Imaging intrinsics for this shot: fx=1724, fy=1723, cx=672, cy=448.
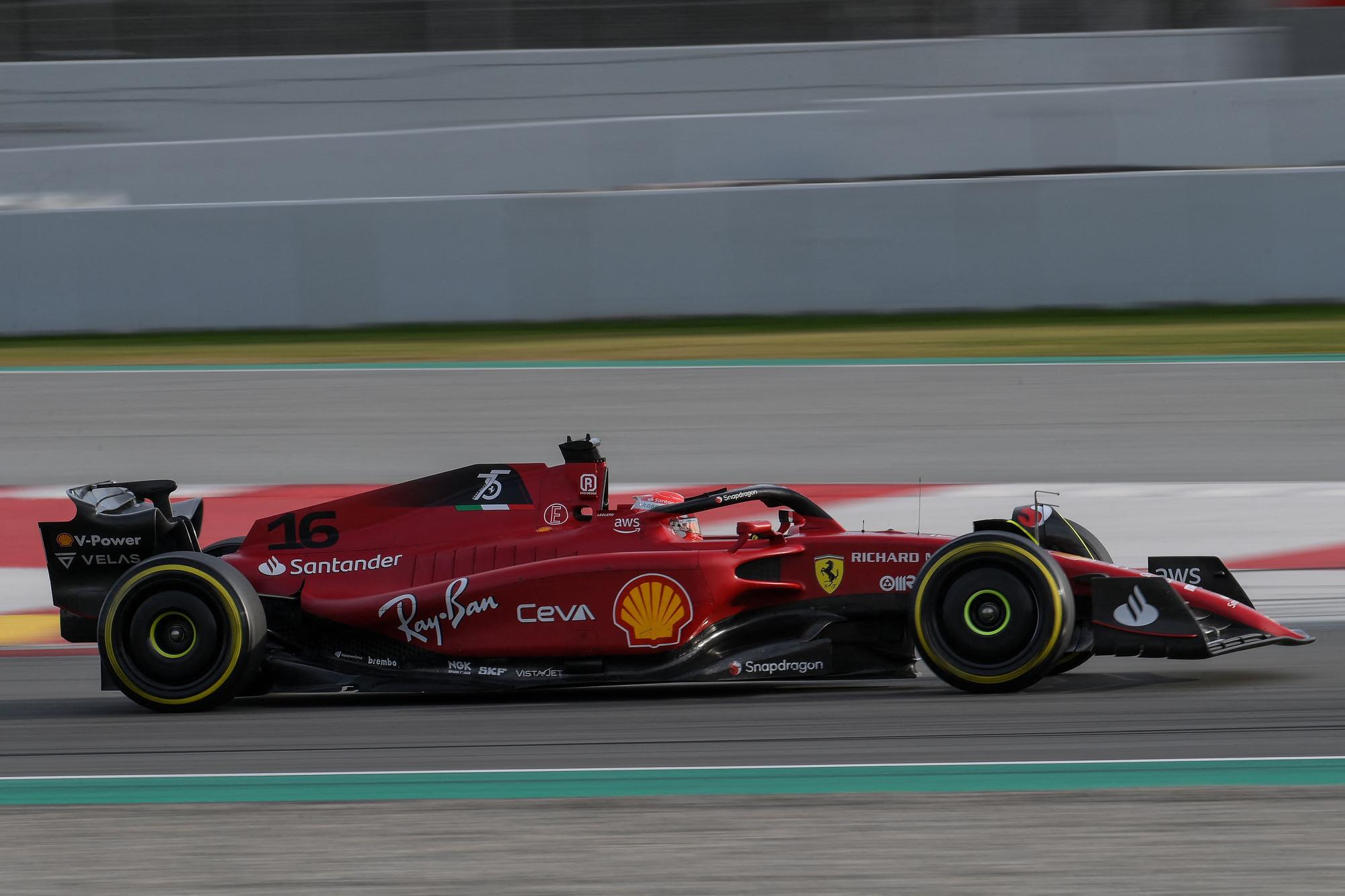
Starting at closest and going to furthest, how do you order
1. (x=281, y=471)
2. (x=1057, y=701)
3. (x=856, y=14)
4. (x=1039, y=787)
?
(x=1039, y=787) < (x=1057, y=701) < (x=281, y=471) < (x=856, y=14)

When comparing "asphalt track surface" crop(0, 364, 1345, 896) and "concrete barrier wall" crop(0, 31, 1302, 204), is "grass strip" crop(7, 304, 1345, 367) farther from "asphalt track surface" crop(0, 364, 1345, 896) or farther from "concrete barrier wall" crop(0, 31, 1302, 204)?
"asphalt track surface" crop(0, 364, 1345, 896)

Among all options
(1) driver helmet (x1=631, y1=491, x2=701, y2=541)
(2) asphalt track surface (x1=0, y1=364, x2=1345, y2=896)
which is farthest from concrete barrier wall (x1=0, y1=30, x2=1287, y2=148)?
(1) driver helmet (x1=631, y1=491, x2=701, y2=541)

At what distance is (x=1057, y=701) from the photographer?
5.16 m

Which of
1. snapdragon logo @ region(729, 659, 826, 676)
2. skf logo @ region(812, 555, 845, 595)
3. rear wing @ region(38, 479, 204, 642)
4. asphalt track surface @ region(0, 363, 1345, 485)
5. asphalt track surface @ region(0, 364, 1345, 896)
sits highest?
asphalt track surface @ region(0, 363, 1345, 485)

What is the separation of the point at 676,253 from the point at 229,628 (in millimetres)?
9874

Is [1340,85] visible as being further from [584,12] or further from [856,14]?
[584,12]

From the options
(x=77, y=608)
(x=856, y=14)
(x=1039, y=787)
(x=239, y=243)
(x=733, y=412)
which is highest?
(x=856, y=14)

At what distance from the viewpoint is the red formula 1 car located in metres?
5.11

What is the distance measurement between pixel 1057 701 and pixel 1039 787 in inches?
40.1

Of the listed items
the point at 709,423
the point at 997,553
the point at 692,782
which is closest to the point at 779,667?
the point at 997,553

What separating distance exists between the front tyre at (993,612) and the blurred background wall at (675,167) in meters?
9.74

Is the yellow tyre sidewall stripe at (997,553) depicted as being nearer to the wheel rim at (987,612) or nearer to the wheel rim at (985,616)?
the wheel rim at (985,616)

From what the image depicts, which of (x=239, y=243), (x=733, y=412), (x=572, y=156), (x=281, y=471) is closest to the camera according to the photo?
(x=281, y=471)

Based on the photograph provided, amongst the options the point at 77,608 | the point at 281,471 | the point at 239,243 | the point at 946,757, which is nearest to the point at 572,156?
the point at 239,243
